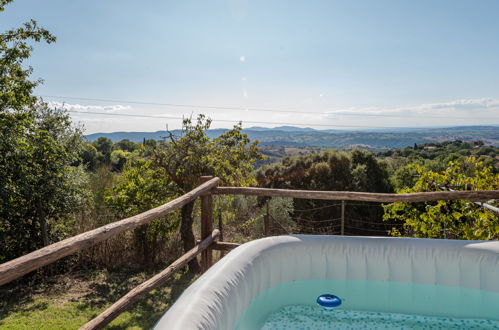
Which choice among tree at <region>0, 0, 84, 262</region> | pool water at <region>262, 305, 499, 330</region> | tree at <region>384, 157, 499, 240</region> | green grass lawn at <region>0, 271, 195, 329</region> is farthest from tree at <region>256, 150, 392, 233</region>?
pool water at <region>262, 305, 499, 330</region>

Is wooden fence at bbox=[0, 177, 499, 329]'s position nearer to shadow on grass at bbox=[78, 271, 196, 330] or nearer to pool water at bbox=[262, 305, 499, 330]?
shadow on grass at bbox=[78, 271, 196, 330]

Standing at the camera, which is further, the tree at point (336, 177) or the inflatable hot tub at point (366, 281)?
the tree at point (336, 177)

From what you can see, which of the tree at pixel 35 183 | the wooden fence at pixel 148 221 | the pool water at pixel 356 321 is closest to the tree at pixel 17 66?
the tree at pixel 35 183

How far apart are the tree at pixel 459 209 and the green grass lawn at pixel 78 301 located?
2.96 meters

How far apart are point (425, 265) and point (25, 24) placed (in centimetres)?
668

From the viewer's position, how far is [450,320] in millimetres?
2617

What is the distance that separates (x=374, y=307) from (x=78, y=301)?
3.26 m

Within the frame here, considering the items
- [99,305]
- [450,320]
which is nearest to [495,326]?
[450,320]

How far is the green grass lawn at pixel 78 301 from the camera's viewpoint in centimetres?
306

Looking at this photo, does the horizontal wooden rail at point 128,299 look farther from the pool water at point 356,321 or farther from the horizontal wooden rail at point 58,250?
the pool water at point 356,321

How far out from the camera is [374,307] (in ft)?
9.16

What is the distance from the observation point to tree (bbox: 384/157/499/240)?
346cm

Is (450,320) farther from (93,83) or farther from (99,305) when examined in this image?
(93,83)

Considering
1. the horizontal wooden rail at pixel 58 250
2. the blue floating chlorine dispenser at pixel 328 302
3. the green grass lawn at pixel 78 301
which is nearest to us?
the horizontal wooden rail at pixel 58 250
